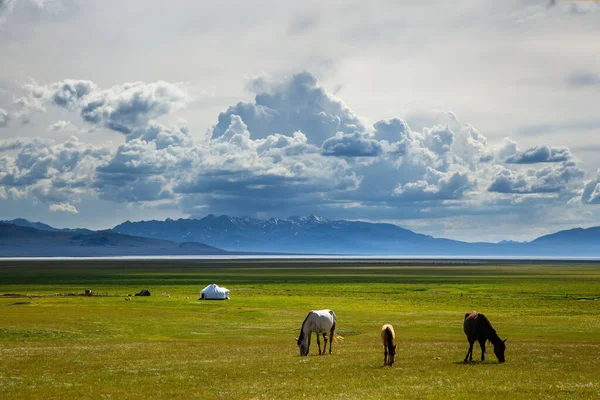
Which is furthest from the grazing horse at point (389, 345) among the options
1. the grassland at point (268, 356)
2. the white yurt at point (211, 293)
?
the white yurt at point (211, 293)

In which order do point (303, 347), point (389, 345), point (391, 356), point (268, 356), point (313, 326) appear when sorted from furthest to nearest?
point (313, 326), point (303, 347), point (268, 356), point (389, 345), point (391, 356)

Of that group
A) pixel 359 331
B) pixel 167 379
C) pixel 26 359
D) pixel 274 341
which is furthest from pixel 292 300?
pixel 167 379

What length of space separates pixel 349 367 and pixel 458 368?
5.37 metres

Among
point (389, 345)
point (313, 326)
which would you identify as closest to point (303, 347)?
point (313, 326)

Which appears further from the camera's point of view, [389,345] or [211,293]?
[211,293]

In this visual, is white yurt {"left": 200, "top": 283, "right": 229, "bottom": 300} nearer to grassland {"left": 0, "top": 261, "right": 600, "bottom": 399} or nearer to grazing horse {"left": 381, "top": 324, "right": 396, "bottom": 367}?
grassland {"left": 0, "top": 261, "right": 600, "bottom": 399}

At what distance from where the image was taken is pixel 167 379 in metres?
28.7

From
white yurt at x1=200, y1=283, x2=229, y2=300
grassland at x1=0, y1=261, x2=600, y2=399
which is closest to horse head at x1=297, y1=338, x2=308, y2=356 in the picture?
grassland at x1=0, y1=261, x2=600, y2=399

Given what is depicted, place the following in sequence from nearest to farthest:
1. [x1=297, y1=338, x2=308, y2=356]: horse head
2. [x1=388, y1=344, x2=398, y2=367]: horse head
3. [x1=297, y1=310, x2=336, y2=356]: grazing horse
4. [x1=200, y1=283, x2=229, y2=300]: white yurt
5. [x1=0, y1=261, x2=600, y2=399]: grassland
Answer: [x1=0, y1=261, x2=600, y2=399]: grassland
[x1=388, y1=344, x2=398, y2=367]: horse head
[x1=297, y1=338, x2=308, y2=356]: horse head
[x1=297, y1=310, x2=336, y2=356]: grazing horse
[x1=200, y1=283, x2=229, y2=300]: white yurt

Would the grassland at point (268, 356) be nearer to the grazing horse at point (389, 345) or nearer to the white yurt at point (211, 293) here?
the grazing horse at point (389, 345)

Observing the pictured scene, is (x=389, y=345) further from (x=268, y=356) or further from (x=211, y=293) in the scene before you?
(x=211, y=293)

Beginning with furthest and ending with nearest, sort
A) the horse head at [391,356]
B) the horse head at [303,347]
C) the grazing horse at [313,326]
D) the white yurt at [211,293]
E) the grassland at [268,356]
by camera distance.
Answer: the white yurt at [211,293], the grazing horse at [313,326], the horse head at [303,347], the horse head at [391,356], the grassland at [268,356]

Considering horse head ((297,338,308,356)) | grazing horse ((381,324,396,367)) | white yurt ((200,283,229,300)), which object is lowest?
white yurt ((200,283,229,300))

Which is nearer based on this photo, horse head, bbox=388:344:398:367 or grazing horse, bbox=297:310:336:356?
horse head, bbox=388:344:398:367
